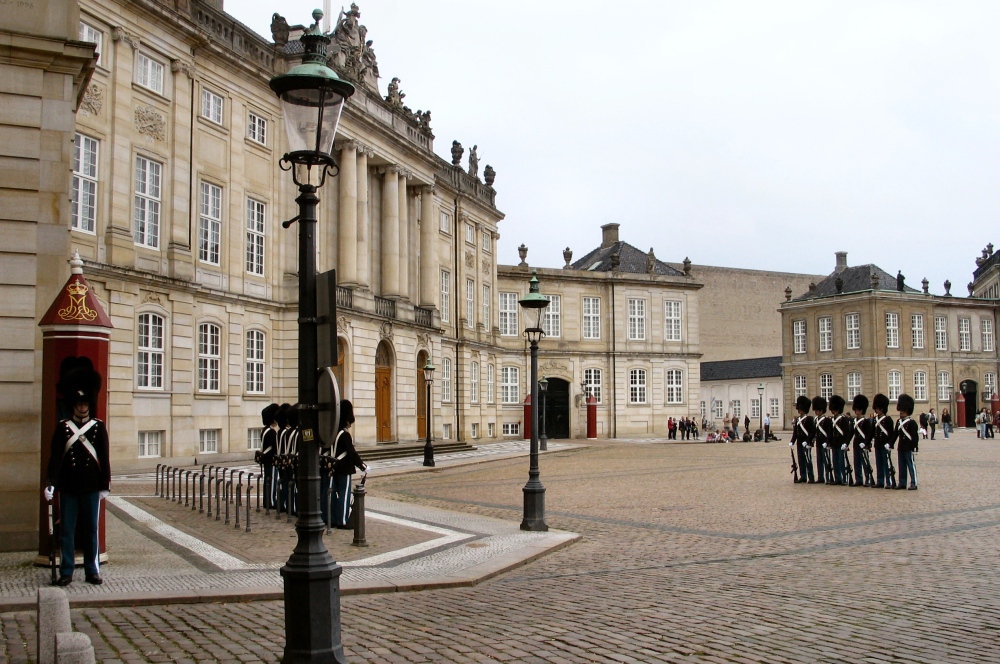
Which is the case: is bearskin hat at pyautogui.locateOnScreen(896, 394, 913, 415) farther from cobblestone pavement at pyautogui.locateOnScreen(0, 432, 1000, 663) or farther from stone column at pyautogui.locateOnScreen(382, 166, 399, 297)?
stone column at pyautogui.locateOnScreen(382, 166, 399, 297)

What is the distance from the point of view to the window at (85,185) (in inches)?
944

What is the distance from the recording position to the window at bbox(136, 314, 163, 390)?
25.8m

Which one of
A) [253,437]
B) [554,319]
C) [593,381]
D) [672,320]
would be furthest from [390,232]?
[672,320]

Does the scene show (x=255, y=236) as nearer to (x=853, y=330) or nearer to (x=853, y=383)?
(x=853, y=330)

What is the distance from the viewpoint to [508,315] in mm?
57438

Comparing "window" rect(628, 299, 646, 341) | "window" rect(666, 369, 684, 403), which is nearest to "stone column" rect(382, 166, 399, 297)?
"window" rect(628, 299, 646, 341)

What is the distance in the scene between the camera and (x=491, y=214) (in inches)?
2087

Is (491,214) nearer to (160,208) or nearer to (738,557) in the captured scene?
(160,208)

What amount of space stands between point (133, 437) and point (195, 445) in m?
2.80

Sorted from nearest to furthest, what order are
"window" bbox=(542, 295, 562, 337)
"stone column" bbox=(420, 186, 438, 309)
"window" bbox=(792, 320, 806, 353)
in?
"stone column" bbox=(420, 186, 438, 309)
"window" bbox=(542, 295, 562, 337)
"window" bbox=(792, 320, 806, 353)

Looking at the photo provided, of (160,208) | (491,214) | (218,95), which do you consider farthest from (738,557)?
(491,214)

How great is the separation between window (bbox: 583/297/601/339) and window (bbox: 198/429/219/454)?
33.6 m

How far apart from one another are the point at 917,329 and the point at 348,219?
48806mm

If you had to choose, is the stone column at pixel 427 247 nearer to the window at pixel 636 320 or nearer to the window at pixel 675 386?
the window at pixel 636 320
